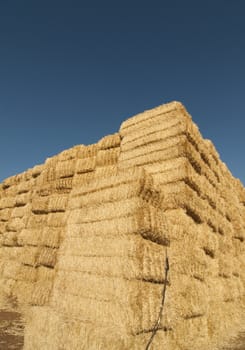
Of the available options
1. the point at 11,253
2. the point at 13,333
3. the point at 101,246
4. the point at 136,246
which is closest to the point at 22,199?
the point at 11,253

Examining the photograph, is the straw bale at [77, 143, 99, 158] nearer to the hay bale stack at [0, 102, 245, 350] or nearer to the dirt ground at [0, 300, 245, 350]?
the hay bale stack at [0, 102, 245, 350]

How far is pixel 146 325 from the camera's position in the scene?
18.1 ft

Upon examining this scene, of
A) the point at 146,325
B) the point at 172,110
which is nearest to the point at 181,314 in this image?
the point at 146,325

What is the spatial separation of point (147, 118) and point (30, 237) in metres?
6.23

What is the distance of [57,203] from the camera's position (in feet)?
38.3

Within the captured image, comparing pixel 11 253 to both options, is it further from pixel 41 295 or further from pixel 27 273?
pixel 41 295

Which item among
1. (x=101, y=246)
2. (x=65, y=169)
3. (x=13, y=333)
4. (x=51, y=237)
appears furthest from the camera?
(x=65, y=169)

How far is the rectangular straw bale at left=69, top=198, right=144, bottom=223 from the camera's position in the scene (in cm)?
642

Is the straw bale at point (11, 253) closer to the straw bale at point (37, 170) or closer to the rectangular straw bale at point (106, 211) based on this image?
the straw bale at point (37, 170)

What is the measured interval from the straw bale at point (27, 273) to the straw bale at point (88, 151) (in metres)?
4.27

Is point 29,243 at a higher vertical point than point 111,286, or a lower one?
higher

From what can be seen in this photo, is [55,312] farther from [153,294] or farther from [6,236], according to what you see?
[6,236]

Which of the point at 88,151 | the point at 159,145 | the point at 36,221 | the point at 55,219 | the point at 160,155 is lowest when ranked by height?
the point at 55,219

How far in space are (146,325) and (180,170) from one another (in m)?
4.18
